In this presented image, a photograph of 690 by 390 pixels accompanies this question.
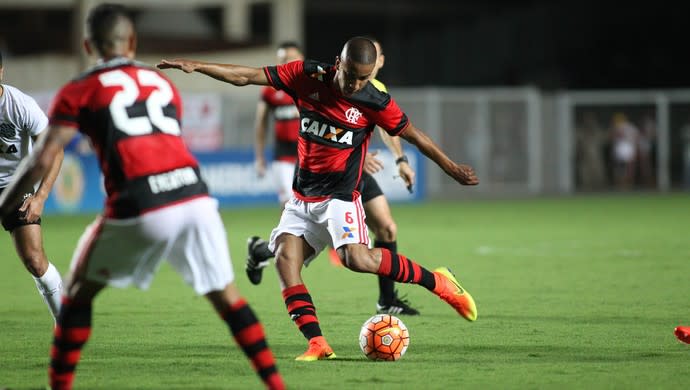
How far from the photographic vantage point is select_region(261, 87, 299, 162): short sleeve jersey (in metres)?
12.9

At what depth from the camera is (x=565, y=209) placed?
23.6 meters

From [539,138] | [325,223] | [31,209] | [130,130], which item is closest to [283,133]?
[325,223]

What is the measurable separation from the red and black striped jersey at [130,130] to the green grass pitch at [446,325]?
145 centimetres

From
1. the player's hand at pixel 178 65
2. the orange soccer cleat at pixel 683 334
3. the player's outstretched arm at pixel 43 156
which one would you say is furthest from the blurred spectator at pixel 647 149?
the player's outstretched arm at pixel 43 156

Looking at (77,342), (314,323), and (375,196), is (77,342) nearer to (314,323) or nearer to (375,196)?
(314,323)

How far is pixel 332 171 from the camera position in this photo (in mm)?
7684

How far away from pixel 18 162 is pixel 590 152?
25.3 meters

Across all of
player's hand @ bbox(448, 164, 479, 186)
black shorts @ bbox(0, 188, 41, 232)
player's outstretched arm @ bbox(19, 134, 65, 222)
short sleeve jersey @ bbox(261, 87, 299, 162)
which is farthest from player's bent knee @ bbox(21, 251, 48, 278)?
short sleeve jersey @ bbox(261, 87, 299, 162)

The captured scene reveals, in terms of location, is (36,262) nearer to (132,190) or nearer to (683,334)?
(132,190)

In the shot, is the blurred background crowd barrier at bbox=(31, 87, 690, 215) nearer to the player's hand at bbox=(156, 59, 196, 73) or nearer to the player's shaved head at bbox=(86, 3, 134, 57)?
the player's hand at bbox=(156, 59, 196, 73)

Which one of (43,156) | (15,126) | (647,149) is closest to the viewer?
(43,156)

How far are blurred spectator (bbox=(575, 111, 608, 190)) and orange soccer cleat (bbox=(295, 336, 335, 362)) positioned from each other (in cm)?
2508

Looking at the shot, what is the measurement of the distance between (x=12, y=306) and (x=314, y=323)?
13.2ft

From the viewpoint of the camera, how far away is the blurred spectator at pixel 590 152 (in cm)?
3145
